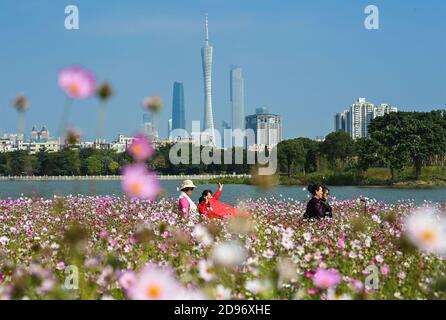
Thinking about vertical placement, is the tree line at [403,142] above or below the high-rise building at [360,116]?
below

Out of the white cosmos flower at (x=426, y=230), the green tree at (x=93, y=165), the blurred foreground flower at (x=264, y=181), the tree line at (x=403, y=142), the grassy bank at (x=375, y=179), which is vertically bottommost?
the grassy bank at (x=375, y=179)

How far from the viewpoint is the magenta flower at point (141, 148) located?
208cm

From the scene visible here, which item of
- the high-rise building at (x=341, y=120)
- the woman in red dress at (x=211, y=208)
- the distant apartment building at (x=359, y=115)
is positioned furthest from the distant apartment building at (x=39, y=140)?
the high-rise building at (x=341, y=120)

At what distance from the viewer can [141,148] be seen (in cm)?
209

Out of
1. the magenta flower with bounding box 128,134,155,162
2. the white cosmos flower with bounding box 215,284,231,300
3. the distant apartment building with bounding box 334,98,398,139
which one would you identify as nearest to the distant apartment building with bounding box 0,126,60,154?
the magenta flower with bounding box 128,134,155,162

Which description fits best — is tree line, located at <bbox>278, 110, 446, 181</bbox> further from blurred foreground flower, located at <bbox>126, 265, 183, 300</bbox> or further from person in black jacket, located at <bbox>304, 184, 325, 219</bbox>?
blurred foreground flower, located at <bbox>126, 265, 183, 300</bbox>

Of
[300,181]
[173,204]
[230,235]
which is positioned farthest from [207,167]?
[230,235]

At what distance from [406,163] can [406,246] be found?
45765mm

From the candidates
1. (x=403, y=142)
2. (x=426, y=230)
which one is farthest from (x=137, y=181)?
(x=403, y=142)

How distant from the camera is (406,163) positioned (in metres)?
47.4

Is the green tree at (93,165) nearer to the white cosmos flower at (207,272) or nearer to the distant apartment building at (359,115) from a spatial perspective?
the white cosmos flower at (207,272)

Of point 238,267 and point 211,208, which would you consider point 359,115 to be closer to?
point 211,208

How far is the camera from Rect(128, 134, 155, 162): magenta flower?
6.81ft
